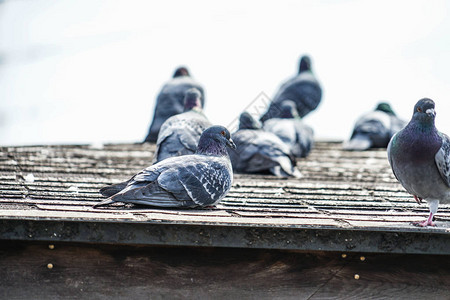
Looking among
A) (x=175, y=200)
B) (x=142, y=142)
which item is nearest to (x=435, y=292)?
(x=175, y=200)

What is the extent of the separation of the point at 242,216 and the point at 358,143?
232 inches

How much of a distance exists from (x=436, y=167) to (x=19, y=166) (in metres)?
3.50

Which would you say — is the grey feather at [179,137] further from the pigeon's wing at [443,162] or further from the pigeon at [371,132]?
the pigeon at [371,132]

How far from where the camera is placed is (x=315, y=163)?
26.2 ft

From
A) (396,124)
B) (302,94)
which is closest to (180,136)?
(396,124)

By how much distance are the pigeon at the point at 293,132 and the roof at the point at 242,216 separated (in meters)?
2.01

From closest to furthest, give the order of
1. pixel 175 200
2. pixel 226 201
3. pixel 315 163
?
pixel 175 200 → pixel 226 201 → pixel 315 163

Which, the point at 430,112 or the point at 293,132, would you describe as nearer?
the point at 430,112

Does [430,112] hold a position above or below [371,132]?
above

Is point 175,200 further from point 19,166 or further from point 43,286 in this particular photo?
point 19,166

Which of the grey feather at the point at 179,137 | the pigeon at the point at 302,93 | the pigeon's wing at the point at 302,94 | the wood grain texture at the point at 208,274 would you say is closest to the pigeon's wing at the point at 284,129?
the grey feather at the point at 179,137

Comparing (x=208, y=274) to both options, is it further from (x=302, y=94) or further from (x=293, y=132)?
(x=302, y=94)

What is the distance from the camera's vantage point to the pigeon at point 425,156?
14.0 ft

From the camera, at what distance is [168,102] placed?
9.53 m
